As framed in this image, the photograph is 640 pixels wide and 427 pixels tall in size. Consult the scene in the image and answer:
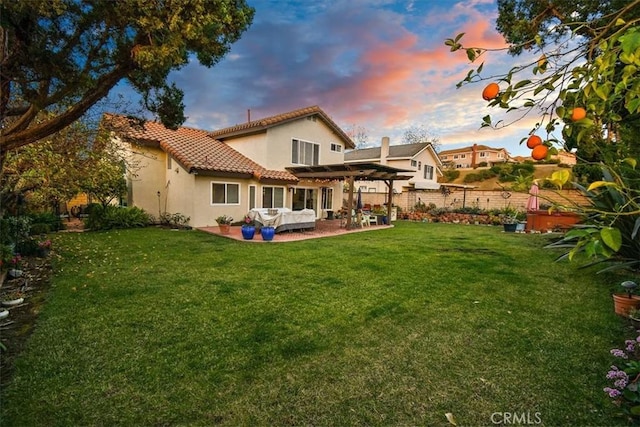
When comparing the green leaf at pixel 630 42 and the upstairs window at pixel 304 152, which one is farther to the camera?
the upstairs window at pixel 304 152

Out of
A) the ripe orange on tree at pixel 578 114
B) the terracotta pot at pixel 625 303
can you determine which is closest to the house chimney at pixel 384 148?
the terracotta pot at pixel 625 303

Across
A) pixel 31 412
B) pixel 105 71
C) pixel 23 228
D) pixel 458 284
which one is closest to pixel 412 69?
pixel 458 284

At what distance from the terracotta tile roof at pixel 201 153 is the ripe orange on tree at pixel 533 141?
13.5m

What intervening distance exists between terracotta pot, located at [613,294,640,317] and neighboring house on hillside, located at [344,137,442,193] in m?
24.9

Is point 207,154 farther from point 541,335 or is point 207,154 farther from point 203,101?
point 541,335

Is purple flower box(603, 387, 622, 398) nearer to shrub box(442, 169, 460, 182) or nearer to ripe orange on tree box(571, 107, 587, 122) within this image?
ripe orange on tree box(571, 107, 587, 122)

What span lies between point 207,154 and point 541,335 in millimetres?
15482

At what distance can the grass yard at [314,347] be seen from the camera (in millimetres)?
2740

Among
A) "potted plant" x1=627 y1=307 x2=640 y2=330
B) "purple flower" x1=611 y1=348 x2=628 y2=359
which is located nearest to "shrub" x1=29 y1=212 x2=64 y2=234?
"purple flower" x1=611 y1=348 x2=628 y2=359

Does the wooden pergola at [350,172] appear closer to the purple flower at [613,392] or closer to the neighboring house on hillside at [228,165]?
the neighboring house on hillside at [228,165]

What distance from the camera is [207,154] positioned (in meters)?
15.9

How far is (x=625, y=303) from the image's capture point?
454 cm

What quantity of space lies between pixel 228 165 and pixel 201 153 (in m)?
1.57

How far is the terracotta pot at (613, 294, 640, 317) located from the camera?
450 cm
